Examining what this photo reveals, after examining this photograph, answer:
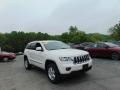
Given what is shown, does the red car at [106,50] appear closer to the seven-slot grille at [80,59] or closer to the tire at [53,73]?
the seven-slot grille at [80,59]

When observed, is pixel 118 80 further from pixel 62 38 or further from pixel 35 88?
pixel 62 38

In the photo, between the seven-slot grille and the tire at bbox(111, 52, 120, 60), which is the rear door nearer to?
the seven-slot grille

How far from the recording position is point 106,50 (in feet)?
43.0

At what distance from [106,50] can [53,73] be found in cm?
744

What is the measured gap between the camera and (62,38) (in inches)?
2175

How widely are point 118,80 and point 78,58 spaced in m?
1.89

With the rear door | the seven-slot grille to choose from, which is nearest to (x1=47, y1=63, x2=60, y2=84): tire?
the rear door

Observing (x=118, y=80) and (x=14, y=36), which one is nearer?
(x=118, y=80)

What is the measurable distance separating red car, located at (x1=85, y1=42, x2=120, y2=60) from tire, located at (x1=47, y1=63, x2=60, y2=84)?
23.3 feet

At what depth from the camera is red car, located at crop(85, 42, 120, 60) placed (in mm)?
12539

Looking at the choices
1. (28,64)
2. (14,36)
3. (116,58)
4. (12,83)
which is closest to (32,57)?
(28,64)

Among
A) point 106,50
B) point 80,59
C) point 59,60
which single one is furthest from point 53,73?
point 106,50

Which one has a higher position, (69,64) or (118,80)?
(69,64)

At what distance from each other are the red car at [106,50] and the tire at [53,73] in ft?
23.3
